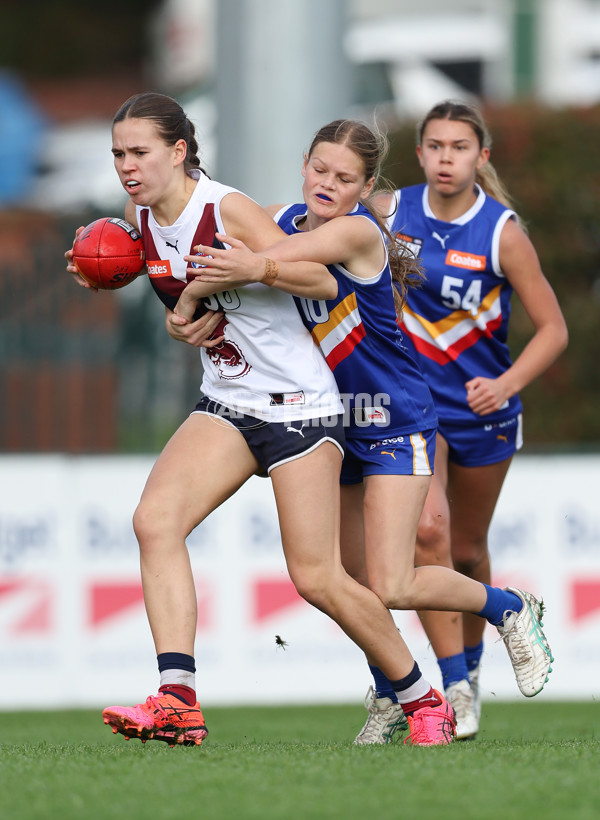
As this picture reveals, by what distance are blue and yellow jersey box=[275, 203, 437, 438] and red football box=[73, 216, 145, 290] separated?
54 centimetres

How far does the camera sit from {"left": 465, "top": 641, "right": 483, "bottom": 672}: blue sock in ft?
20.1

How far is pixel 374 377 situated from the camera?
4.87m

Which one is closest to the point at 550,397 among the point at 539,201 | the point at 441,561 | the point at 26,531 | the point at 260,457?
the point at 539,201

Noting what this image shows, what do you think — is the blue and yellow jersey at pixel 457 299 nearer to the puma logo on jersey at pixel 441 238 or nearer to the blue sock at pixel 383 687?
the puma logo on jersey at pixel 441 238

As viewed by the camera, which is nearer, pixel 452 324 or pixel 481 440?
pixel 452 324

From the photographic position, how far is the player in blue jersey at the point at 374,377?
471 cm

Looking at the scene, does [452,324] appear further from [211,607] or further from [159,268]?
[211,607]

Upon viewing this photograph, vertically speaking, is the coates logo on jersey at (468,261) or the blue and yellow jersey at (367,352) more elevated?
the coates logo on jersey at (468,261)

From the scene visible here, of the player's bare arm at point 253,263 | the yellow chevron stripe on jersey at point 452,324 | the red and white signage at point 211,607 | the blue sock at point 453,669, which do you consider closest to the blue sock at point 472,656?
the blue sock at point 453,669

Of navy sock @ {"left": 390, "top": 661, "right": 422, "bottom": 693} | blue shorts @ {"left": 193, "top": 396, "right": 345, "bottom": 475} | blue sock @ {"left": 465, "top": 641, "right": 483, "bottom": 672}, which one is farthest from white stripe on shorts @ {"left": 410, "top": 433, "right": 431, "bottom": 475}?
blue sock @ {"left": 465, "top": 641, "right": 483, "bottom": 672}

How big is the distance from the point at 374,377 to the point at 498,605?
40.1 inches

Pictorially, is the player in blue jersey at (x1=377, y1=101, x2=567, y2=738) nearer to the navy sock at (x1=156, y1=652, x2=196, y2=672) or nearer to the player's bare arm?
the player's bare arm

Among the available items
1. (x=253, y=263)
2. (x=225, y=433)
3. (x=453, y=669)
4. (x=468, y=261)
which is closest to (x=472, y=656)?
(x=453, y=669)

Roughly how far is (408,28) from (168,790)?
23065 mm
